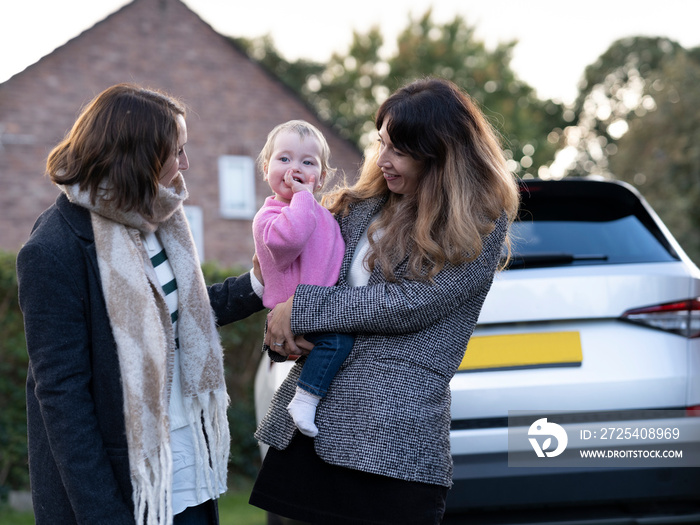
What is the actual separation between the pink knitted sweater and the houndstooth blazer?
0.16 metres

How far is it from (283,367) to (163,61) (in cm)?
1744

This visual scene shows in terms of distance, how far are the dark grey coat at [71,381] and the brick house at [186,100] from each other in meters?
16.0

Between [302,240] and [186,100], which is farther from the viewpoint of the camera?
[186,100]

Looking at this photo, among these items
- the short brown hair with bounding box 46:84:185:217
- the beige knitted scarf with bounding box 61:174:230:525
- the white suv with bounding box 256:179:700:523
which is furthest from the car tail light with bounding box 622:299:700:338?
the short brown hair with bounding box 46:84:185:217

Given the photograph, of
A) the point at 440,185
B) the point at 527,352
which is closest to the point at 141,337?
the point at 440,185

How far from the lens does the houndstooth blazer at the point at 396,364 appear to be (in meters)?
2.01

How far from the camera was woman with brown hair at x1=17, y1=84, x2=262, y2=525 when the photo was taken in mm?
1882

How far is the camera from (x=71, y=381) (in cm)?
189

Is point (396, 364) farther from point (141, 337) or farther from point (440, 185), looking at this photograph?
point (141, 337)

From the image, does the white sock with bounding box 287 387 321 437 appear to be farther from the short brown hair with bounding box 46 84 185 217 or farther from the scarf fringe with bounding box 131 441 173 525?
the short brown hair with bounding box 46 84 185 217

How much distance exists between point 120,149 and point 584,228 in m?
2.34

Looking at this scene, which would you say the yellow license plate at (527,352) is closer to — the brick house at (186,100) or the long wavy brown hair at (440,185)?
the long wavy brown hair at (440,185)

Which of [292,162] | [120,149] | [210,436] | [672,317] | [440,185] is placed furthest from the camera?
[672,317]

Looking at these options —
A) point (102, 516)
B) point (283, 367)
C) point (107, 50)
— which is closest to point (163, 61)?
point (107, 50)
